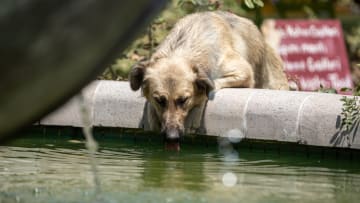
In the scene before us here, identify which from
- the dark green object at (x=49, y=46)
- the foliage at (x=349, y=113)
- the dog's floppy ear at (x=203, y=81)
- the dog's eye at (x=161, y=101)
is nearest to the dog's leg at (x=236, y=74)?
the dog's floppy ear at (x=203, y=81)

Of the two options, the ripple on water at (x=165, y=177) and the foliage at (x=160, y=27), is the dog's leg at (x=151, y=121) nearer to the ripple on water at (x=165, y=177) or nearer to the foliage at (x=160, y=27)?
the ripple on water at (x=165, y=177)

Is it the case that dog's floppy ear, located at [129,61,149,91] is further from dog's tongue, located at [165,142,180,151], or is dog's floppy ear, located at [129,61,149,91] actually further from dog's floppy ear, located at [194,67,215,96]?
dog's tongue, located at [165,142,180,151]

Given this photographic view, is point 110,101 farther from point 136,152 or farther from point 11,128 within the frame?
point 11,128

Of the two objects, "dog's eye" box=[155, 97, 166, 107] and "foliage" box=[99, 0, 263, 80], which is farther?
"foliage" box=[99, 0, 263, 80]

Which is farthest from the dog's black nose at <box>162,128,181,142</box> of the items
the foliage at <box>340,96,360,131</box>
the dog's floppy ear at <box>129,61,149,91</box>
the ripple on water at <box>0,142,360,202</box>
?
the foliage at <box>340,96,360,131</box>

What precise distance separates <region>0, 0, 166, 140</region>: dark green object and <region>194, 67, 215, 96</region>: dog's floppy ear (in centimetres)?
608

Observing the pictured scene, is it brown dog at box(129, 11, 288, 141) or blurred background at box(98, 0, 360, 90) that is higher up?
blurred background at box(98, 0, 360, 90)

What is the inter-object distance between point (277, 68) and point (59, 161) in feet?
11.2

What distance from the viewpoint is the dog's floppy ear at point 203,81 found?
814 centimetres

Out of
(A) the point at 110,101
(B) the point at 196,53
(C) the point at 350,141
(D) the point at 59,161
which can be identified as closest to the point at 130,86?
(A) the point at 110,101

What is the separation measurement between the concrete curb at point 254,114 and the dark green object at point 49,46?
4.73 meters

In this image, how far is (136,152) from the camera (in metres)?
7.52

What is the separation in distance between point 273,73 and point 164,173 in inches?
135

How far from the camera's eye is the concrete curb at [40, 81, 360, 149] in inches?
276
